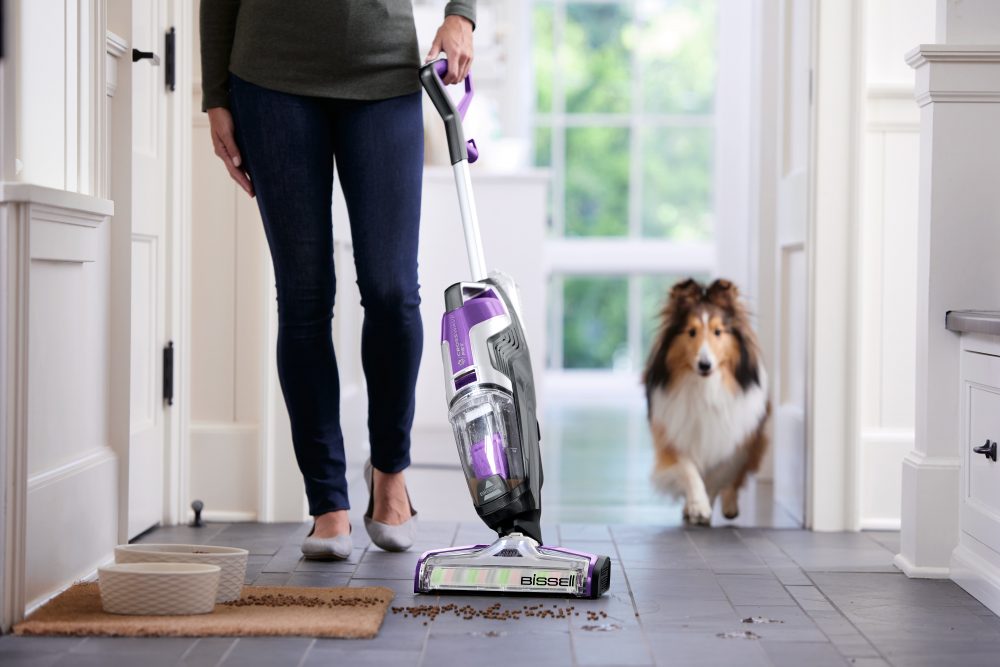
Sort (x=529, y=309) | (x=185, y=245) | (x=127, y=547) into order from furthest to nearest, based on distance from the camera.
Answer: (x=529, y=309) → (x=185, y=245) → (x=127, y=547)

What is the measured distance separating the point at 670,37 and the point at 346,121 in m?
4.61

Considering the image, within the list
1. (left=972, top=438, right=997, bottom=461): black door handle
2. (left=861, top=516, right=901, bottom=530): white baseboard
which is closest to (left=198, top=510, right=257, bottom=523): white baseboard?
(left=861, top=516, right=901, bottom=530): white baseboard

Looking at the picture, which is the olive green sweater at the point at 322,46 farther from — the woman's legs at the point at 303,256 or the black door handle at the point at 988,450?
the black door handle at the point at 988,450

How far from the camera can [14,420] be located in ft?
5.16

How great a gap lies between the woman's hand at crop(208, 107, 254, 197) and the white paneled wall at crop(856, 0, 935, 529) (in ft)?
4.43

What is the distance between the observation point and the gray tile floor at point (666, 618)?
147 centimetres

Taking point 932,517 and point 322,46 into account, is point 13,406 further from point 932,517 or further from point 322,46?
point 932,517

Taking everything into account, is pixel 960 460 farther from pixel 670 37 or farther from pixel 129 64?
pixel 670 37

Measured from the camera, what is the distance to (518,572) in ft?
5.73

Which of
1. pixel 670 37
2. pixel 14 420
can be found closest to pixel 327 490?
pixel 14 420

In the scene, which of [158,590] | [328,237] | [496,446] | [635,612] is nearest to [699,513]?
[635,612]

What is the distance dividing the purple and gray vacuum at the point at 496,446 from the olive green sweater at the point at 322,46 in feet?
0.92

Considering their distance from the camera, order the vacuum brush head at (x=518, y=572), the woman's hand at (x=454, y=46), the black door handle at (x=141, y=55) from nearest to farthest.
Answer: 1. the vacuum brush head at (x=518, y=572)
2. the woman's hand at (x=454, y=46)
3. the black door handle at (x=141, y=55)

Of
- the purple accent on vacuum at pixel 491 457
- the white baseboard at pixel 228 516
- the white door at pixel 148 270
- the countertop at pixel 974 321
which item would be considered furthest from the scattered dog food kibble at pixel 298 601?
the countertop at pixel 974 321
